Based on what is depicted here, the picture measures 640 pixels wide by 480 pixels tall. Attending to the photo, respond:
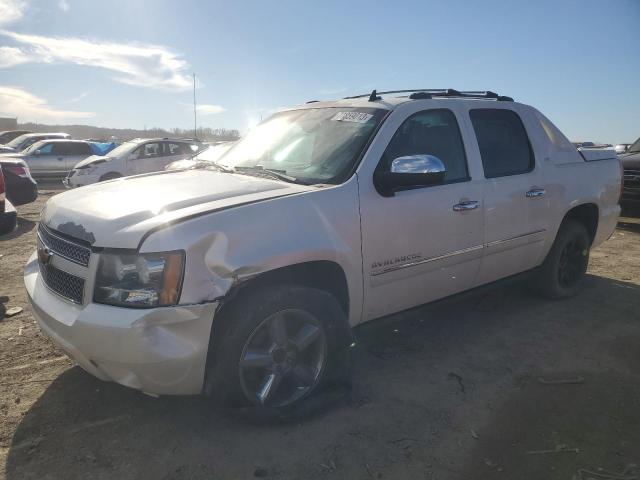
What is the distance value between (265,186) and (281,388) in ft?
3.85

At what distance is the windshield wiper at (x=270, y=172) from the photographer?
314 centimetres

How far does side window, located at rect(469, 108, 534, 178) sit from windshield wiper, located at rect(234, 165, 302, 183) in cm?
158

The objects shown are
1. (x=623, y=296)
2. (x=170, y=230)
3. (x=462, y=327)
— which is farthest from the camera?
(x=623, y=296)

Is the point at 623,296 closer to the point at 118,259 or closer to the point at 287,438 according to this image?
the point at 287,438

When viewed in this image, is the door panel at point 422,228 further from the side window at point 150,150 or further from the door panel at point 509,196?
the side window at point 150,150

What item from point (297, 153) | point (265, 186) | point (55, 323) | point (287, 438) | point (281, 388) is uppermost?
point (297, 153)

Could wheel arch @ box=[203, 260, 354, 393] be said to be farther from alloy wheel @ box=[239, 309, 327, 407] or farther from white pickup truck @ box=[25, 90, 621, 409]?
alloy wheel @ box=[239, 309, 327, 407]

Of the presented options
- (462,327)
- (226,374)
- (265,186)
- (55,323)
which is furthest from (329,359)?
(462,327)

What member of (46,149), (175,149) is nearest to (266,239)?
(175,149)

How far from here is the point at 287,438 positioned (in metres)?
2.69

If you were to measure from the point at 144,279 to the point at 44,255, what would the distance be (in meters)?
0.91

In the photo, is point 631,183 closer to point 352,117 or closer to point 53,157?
point 352,117

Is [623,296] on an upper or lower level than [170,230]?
lower

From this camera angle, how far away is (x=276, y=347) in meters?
2.77
